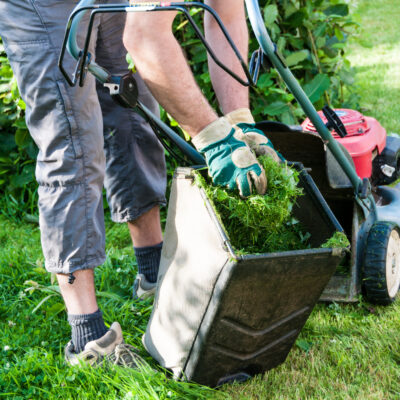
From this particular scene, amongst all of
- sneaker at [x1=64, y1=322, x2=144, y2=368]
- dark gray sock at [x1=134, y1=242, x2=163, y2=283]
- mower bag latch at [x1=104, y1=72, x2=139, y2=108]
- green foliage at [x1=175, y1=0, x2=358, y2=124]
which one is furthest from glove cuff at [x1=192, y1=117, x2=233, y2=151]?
green foliage at [x1=175, y1=0, x2=358, y2=124]

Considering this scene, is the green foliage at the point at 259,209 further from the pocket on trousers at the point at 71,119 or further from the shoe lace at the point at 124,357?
the shoe lace at the point at 124,357

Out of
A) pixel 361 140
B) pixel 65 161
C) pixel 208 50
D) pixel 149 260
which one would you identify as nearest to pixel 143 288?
pixel 149 260

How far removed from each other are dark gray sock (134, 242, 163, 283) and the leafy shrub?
0.91m

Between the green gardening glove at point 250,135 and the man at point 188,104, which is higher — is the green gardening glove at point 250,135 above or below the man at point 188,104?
below

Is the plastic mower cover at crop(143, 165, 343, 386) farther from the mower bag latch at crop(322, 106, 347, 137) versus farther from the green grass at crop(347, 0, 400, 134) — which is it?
the green grass at crop(347, 0, 400, 134)

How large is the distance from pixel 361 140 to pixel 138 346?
1231 mm

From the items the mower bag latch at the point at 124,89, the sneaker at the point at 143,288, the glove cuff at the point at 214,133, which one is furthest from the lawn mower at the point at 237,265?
the sneaker at the point at 143,288

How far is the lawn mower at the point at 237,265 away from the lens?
4.80ft

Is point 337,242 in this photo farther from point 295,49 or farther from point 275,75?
point 295,49

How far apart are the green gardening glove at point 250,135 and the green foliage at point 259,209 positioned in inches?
1.6

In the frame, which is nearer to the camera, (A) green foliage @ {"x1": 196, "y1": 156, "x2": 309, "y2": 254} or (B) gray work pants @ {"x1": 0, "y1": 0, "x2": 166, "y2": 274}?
(A) green foliage @ {"x1": 196, "y1": 156, "x2": 309, "y2": 254}

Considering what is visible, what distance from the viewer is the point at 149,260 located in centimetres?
233

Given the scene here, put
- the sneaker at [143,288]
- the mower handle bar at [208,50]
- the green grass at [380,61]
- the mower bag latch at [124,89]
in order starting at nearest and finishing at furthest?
the mower handle bar at [208,50] → the mower bag latch at [124,89] → the sneaker at [143,288] → the green grass at [380,61]

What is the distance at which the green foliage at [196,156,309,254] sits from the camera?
152cm
